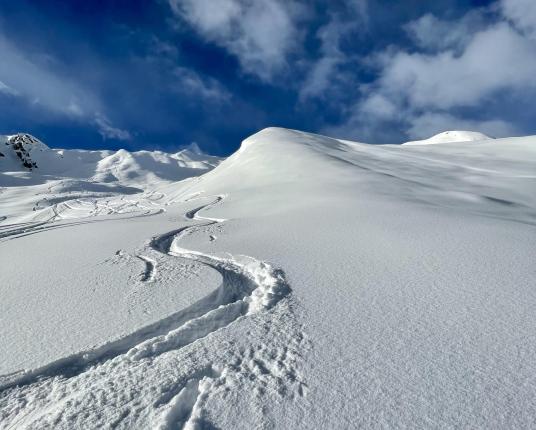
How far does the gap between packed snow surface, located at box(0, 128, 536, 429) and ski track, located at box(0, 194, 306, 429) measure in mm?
12

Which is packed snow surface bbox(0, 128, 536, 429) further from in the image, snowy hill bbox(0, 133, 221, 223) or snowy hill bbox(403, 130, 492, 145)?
snowy hill bbox(403, 130, 492, 145)

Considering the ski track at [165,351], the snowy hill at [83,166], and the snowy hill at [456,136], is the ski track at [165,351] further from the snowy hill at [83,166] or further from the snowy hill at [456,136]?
the snowy hill at [456,136]

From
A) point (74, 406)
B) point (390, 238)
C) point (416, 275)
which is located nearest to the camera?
point (74, 406)

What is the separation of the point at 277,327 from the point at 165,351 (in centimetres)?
88

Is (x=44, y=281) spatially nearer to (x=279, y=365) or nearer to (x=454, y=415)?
(x=279, y=365)

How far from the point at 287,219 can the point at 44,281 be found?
4.57 meters

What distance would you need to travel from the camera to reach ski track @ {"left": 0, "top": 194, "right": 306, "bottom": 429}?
6.76 feet

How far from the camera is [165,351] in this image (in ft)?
8.79

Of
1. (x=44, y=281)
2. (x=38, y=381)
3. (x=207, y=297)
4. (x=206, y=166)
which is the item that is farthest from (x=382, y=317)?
(x=206, y=166)

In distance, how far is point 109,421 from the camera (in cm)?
197

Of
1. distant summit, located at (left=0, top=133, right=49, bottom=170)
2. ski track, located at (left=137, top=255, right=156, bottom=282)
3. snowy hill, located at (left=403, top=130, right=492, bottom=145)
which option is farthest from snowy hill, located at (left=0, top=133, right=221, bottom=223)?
snowy hill, located at (left=403, top=130, right=492, bottom=145)

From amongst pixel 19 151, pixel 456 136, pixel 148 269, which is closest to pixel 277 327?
pixel 148 269

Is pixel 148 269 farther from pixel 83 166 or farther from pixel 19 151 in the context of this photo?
pixel 19 151

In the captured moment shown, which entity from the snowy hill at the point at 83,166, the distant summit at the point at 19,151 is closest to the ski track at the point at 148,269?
the snowy hill at the point at 83,166
